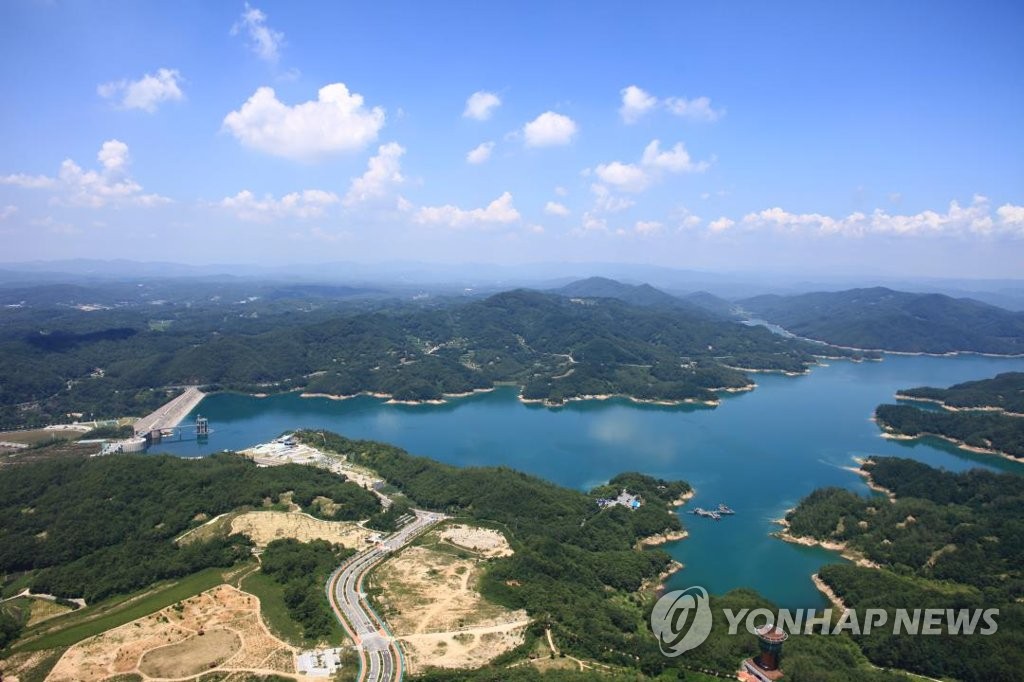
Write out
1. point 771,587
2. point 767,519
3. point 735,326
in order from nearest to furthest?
point 771,587, point 767,519, point 735,326

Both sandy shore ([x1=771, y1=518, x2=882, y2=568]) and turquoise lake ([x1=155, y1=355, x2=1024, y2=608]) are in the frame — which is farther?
turquoise lake ([x1=155, y1=355, x2=1024, y2=608])

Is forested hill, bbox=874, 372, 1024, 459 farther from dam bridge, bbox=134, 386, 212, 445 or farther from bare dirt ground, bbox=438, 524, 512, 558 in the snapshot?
dam bridge, bbox=134, 386, 212, 445

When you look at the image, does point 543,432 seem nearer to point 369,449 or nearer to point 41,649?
point 369,449

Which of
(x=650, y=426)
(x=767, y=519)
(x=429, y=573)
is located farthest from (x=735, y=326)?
(x=429, y=573)

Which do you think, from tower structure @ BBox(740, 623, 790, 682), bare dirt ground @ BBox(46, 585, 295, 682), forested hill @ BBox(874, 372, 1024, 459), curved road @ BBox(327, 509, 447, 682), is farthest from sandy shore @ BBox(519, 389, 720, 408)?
bare dirt ground @ BBox(46, 585, 295, 682)

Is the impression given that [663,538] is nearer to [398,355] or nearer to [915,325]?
[398,355]

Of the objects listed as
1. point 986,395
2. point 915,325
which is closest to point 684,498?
point 986,395
